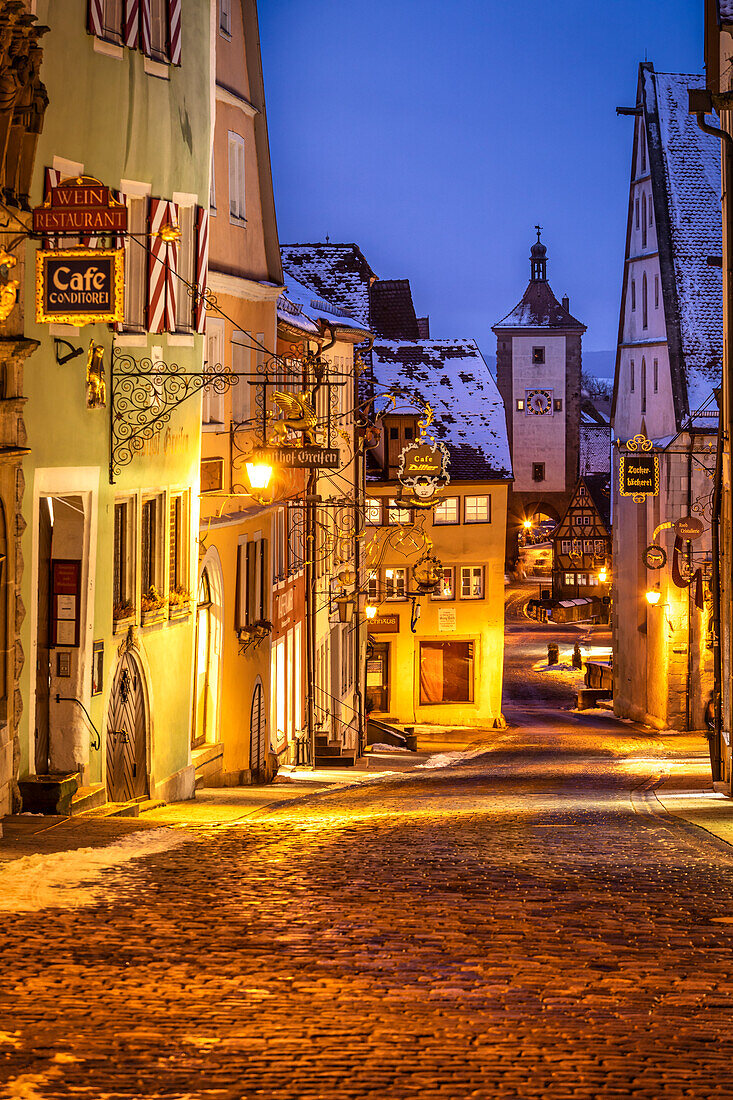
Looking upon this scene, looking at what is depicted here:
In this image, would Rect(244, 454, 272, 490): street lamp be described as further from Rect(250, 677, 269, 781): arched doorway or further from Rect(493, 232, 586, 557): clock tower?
Rect(493, 232, 586, 557): clock tower

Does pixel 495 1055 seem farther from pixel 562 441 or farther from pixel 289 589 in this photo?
pixel 562 441

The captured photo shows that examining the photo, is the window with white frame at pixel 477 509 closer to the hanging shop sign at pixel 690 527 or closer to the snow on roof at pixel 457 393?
the snow on roof at pixel 457 393

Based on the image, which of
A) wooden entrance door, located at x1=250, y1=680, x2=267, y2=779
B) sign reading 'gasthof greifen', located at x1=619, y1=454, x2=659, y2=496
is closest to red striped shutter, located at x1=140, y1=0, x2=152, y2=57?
wooden entrance door, located at x1=250, y1=680, x2=267, y2=779

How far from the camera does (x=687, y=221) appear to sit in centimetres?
4206

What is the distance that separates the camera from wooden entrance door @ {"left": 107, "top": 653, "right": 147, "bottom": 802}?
14.7 metres

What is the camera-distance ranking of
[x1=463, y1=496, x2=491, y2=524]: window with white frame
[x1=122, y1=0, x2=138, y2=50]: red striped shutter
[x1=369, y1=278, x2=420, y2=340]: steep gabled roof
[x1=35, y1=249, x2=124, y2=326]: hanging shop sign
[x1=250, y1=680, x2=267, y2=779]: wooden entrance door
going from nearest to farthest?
1. [x1=35, y1=249, x2=124, y2=326]: hanging shop sign
2. [x1=122, y1=0, x2=138, y2=50]: red striped shutter
3. [x1=250, y1=680, x2=267, y2=779]: wooden entrance door
4. [x1=463, y1=496, x2=491, y2=524]: window with white frame
5. [x1=369, y1=278, x2=420, y2=340]: steep gabled roof

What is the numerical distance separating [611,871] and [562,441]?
78.3 metres

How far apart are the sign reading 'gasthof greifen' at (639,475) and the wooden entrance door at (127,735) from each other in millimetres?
18272

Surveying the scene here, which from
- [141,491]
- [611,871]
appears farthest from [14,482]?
[611,871]

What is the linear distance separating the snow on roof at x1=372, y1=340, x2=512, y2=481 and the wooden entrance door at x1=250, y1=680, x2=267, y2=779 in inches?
887

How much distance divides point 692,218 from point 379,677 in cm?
1747

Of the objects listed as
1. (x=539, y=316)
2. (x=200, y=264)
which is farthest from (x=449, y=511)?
(x=539, y=316)

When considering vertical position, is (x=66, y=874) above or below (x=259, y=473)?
below

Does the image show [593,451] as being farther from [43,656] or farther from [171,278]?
[43,656]
